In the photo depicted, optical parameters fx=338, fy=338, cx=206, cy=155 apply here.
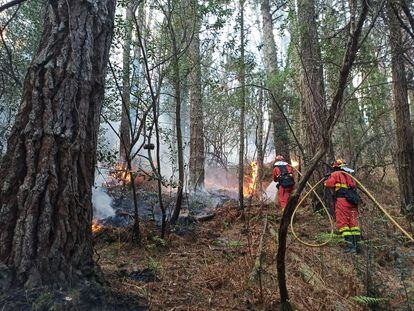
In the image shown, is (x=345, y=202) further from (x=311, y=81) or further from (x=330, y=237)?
(x=311, y=81)

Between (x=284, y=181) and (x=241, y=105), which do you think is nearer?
(x=284, y=181)

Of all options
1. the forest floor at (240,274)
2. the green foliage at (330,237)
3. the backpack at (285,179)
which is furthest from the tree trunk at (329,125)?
the backpack at (285,179)

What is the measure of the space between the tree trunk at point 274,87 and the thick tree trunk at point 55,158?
220 inches

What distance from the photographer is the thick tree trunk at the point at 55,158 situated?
265 cm

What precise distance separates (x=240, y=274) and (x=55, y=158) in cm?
237

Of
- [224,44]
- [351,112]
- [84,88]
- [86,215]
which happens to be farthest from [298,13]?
[86,215]

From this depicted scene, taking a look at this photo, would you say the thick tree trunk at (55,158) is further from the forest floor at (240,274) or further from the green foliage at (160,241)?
the green foliage at (160,241)

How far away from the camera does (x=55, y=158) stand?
2822 millimetres

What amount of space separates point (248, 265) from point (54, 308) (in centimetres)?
230

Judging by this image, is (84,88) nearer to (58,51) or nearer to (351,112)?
(58,51)

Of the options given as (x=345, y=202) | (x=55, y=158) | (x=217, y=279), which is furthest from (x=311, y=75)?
(x=55, y=158)

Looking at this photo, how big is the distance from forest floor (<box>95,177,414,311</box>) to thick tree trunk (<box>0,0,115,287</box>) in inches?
25.9

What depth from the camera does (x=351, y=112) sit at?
12.3m

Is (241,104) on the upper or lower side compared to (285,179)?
upper
